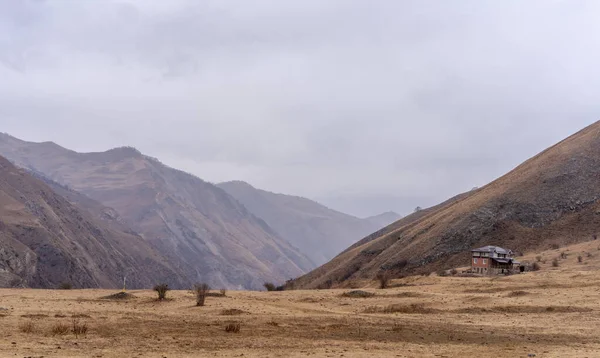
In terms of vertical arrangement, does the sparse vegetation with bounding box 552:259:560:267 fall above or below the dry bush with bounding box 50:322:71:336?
above

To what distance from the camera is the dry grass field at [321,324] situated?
20016mm

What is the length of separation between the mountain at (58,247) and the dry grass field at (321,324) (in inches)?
2620

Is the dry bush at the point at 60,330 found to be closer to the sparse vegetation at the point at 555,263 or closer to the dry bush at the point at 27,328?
the dry bush at the point at 27,328

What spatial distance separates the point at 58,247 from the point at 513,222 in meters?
87.1

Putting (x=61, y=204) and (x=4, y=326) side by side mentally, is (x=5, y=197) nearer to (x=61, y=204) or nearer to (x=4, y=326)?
(x=61, y=204)

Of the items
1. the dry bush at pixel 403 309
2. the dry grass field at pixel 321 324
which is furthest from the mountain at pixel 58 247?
the dry bush at pixel 403 309

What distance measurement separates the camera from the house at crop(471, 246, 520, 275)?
6364cm

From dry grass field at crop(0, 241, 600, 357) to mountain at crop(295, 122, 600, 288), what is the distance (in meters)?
33.5

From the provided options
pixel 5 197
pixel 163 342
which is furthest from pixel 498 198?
pixel 5 197

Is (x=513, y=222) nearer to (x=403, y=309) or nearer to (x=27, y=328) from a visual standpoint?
(x=403, y=309)

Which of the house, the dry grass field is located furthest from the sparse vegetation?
the dry grass field

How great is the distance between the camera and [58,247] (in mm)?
119750

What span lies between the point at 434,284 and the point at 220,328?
3159 cm

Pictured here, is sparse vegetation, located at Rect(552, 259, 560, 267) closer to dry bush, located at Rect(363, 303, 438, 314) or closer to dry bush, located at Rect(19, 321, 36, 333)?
dry bush, located at Rect(363, 303, 438, 314)
